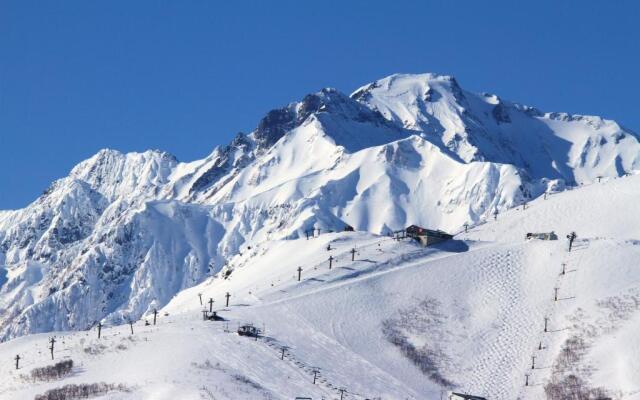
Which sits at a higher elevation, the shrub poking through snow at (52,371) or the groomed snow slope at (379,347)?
the groomed snow slope at (379,347)

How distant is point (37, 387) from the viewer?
159 meters

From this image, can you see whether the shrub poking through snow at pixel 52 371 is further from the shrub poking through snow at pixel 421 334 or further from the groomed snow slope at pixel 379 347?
the shrub poking through snow at pixel 421 334

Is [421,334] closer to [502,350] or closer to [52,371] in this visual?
[502,350]

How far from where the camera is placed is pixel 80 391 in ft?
502

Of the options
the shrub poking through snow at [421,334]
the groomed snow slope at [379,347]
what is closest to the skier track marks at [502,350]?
the groomed snow slope at [379,347]

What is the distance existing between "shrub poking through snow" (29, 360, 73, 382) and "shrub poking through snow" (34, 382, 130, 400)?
799cm

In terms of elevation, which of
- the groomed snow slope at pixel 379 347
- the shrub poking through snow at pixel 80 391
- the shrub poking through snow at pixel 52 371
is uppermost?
the groomed snow slope at pixel 379 347

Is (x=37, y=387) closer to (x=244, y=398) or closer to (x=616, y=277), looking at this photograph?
(x=244, y=398)

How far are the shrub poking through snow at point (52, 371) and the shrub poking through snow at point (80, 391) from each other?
799cm

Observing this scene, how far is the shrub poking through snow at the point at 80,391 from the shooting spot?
497 feet

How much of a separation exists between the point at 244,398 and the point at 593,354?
4817cm

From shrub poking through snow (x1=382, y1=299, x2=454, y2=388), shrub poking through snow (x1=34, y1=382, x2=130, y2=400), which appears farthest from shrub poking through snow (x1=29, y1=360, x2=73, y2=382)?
shrub poking through snow (x1=382, y1=299, x2=454, y2=388)

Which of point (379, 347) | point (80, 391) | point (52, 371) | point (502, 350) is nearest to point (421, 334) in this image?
point (379, 347)

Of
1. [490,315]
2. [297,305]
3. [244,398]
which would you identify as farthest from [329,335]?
[244,398]
